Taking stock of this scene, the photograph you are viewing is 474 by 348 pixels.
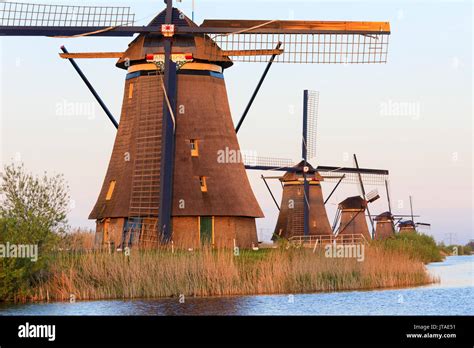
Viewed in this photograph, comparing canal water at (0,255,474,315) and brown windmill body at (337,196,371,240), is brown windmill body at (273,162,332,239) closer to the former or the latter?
brown windmill body at (337,196,371,240)

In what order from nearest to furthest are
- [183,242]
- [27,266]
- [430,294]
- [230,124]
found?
[27,266] < [430,294] < [183,242] < [230,124]

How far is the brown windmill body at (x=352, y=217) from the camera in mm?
70062

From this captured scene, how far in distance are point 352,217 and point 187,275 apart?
1678 inches

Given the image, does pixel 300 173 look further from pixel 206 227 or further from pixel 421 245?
pixel 206 227

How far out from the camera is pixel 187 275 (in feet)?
93.9

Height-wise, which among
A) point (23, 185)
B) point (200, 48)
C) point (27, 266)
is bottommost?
point (27, 266)

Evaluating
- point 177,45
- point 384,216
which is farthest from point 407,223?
point 177,45

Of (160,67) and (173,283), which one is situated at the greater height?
(160,67)

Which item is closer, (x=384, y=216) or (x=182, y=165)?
(x=182, y=165)

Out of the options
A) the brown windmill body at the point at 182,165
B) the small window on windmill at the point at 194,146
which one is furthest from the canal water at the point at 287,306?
the small window on windmill at the point at 194,146

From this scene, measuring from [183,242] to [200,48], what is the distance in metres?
6.46

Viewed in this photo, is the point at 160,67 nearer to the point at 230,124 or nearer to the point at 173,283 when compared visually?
the point at 230,124

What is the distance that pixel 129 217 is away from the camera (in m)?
35.8
